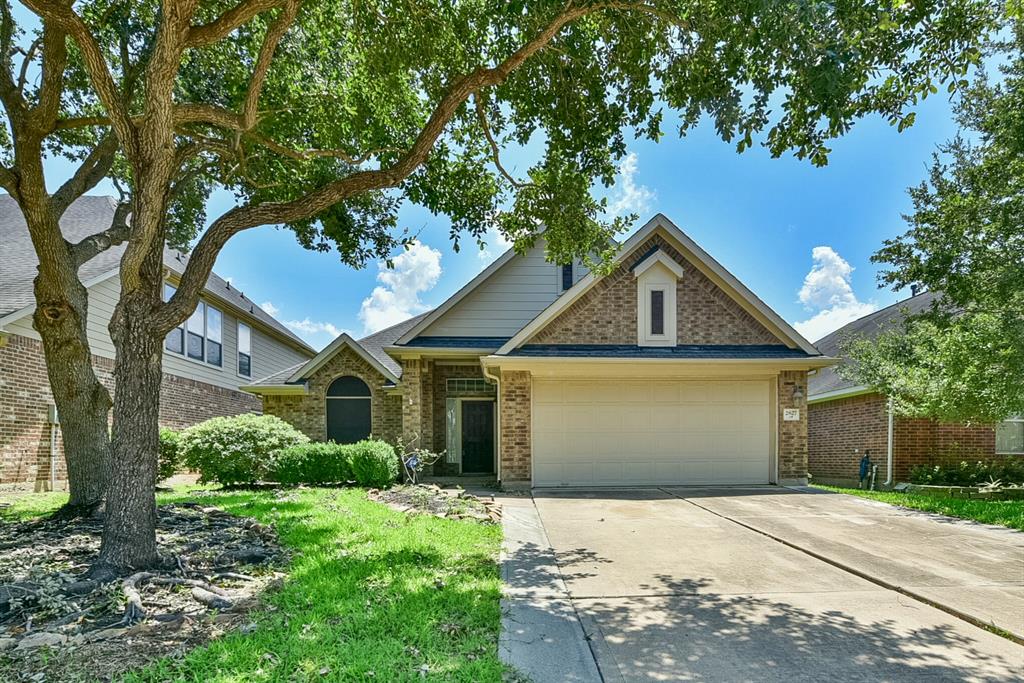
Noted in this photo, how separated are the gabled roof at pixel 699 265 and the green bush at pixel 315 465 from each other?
430 cm

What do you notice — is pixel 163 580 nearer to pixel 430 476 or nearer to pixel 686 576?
pixel 686 576

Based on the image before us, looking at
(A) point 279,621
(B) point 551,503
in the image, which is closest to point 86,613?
(A) point 279,621

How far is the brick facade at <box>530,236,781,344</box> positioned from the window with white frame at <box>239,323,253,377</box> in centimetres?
1310

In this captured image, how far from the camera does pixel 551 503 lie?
9.70 m

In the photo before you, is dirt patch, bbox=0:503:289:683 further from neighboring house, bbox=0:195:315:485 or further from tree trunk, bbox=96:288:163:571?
neighboring house, bbox=0:195:315:485

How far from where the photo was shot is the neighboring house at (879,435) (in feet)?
44.3

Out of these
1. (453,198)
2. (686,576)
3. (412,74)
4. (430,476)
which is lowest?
(430,476)

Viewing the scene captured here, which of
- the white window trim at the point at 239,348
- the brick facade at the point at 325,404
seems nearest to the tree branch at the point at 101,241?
the brick facade at the point at 325,404

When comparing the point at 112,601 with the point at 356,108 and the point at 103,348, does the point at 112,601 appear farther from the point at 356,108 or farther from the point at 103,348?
the point at 103,348

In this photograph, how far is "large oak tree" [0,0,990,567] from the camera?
4.90 m

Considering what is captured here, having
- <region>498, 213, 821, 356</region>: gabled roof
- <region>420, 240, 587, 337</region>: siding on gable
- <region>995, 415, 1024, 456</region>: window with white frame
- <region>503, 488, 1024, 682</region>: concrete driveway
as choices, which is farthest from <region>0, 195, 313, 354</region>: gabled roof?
<region>995, 415, 1024, 456</region>: window with white frame

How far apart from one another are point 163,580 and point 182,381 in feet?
42.8

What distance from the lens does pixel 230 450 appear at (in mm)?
11578

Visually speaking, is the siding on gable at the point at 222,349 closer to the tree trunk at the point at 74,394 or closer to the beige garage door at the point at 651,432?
the tree trunk at the point at 74,394
